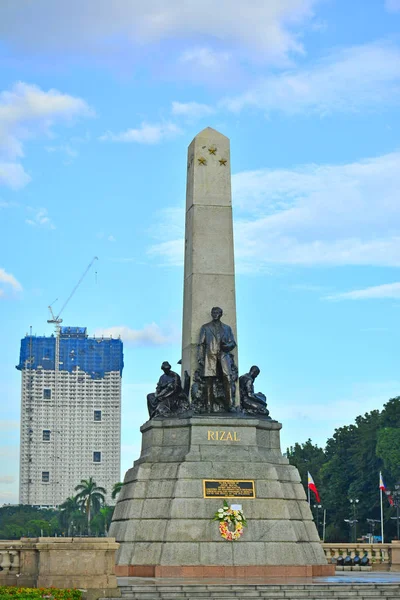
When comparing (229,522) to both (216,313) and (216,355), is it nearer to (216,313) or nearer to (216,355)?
(216,355)

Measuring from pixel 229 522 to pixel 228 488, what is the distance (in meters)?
0.96

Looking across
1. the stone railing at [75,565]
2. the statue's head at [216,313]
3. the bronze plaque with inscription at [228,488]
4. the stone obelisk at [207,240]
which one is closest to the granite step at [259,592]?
the stone railing at [75,565]

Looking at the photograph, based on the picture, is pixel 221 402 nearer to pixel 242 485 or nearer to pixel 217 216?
pixel 242 485

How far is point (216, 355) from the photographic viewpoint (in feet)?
92.8

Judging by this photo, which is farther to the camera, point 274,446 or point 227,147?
point 227,147

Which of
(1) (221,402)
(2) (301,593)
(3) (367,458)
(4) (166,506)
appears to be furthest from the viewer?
(3) (367,458)

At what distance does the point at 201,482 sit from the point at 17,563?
234 inches

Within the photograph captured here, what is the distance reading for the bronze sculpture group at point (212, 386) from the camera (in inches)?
1105

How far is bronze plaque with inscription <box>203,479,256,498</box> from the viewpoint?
26.0m

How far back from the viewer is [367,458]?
8356 cm

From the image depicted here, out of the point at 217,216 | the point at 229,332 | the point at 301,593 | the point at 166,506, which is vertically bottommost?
the point at 301,593

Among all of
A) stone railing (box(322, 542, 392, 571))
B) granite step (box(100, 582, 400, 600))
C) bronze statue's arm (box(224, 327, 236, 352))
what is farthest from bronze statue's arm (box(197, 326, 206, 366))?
granite step (box(100, 582, 400, 600))

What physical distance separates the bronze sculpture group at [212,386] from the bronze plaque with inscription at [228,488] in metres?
2.30

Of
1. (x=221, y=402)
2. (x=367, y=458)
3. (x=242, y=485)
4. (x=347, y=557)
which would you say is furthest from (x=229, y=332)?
(x=367, y=458)
